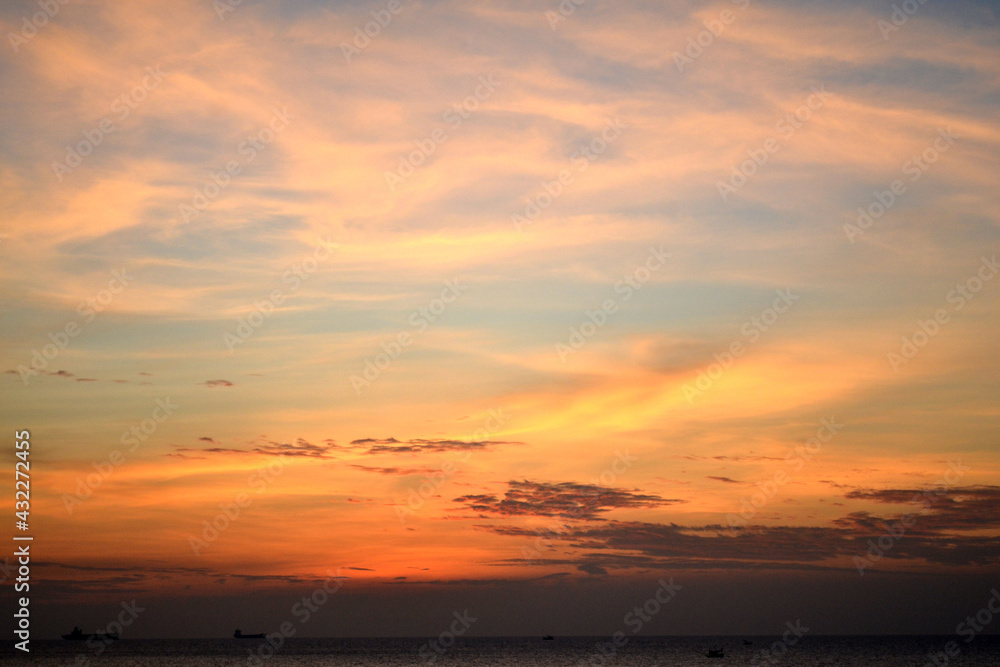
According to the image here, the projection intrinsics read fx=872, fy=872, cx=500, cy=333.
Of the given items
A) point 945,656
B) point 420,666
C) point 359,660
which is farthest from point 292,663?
point 945,656

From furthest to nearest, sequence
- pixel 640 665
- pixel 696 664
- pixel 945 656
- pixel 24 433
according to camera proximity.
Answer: pixel 945 656 → pixel 696 664 → pixel 640 665 → pixel 24 433

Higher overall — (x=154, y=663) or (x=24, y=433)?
(x=24, y=433)

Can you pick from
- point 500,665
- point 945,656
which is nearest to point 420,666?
point 500,665

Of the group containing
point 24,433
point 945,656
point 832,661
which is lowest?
point 945,656

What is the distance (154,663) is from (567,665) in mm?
83602

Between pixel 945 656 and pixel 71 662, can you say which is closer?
pixel 71 662

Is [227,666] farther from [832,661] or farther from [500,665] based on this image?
[832,661]

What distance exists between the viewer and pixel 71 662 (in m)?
169

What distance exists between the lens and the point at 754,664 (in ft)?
560

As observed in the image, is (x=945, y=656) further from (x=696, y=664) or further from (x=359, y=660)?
(x=359, y=660)

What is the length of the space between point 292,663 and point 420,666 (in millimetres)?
32684

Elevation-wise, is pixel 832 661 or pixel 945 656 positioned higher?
pixel 832 661

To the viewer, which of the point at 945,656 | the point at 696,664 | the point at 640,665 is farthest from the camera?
the point at 945,656

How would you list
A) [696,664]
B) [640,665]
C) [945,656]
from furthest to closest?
[945,656], [696,664], [640,665]
